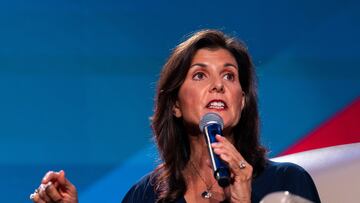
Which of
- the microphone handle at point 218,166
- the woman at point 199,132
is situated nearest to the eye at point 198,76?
the woman at point 199,132

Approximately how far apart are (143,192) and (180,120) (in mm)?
234

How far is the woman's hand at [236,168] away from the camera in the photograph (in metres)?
1.28

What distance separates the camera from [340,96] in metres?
2.32

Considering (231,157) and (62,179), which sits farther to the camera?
(62,179)

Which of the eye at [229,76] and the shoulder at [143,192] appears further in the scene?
the shoulder at [143,192]

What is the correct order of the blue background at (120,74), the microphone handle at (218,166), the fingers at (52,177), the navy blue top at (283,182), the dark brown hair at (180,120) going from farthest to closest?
the blue background at (120,74)
the dark brown hair at (180,120)
the navy blue top at (283,182)
the fingers at (52,177)
the microphone handle at (218,166)

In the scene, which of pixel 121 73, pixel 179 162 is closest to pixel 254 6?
pixel 121 73

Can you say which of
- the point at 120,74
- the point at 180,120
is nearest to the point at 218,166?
the point at 180,120

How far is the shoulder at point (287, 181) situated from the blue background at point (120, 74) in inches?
20.6

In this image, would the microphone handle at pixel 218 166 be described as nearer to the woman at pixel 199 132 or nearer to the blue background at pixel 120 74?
the woman at pixel 199 132

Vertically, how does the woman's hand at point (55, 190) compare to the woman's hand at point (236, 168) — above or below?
above

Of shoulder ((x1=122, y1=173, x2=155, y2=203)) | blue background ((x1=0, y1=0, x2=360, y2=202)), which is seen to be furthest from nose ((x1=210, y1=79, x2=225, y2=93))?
blue background ((x1=0, y1=0, x2=360, y2=202))

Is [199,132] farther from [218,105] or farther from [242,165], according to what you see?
[242,165]

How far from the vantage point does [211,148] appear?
128cm
